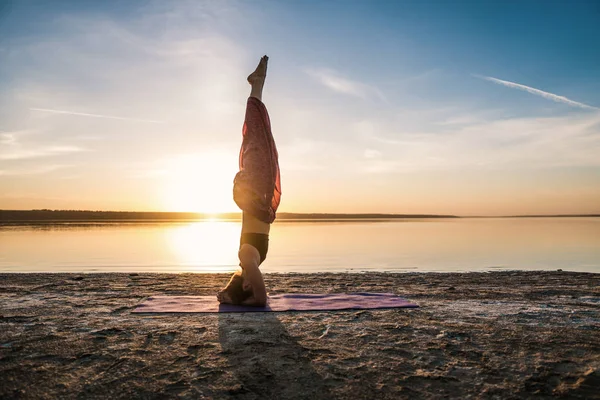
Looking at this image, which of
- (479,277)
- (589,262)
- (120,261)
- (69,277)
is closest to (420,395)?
(479,277)

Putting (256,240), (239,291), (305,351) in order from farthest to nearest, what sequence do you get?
(256,240) → (239,291) → (305,351)

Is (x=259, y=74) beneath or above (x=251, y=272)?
above

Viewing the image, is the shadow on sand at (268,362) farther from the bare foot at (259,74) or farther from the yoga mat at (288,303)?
the bare foot at (259,74)

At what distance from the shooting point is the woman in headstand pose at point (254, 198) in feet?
16.6

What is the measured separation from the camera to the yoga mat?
4.84 metres

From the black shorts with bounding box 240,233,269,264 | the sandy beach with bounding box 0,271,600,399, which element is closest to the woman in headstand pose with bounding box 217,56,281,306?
the black shorts with bounding box 240,233,269,264

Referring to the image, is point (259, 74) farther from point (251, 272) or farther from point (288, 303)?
point (288, 303)

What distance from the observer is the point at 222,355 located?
3.16m

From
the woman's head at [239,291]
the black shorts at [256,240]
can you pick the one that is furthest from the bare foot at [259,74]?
the woman's head at [239,291]

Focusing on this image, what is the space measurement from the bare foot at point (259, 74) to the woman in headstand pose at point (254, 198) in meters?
0.21

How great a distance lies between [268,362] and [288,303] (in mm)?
2188

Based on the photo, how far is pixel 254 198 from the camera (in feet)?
17.1

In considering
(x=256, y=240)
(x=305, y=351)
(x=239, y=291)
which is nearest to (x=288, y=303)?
(x=239, y=291)

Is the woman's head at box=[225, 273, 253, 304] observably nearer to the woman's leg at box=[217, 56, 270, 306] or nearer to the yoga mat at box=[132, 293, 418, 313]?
the woman's leg at box=[217, 56, 270, 306]
